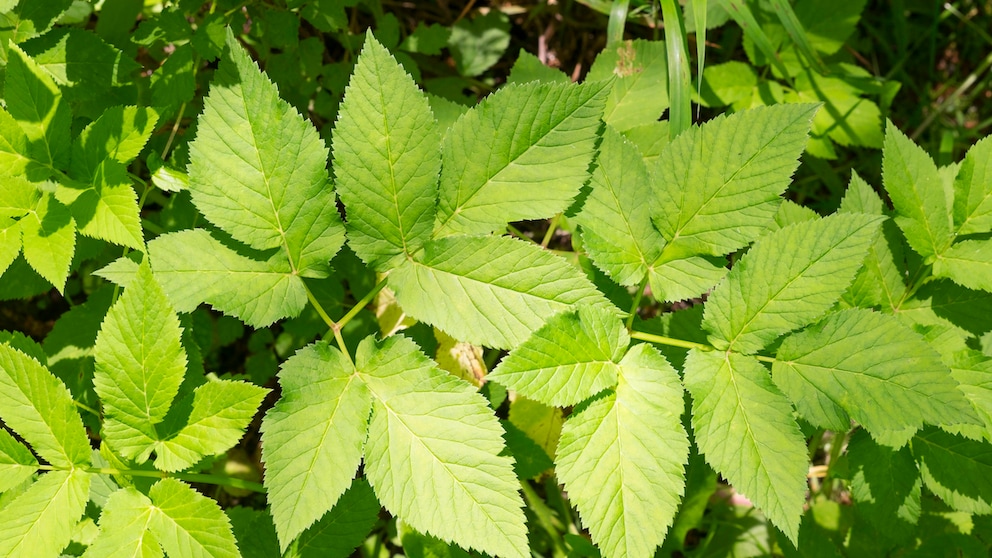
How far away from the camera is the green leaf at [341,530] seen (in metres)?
1.87

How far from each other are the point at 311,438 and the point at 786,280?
1.16 m

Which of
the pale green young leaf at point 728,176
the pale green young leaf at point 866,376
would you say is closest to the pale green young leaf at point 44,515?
the pale green young leaf at point 728,176

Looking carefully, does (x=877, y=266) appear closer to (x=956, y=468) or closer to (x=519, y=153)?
(x=956, y=468)

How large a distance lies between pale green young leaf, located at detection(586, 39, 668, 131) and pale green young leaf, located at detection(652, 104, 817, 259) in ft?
1.82

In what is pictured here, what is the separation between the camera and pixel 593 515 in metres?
1.53

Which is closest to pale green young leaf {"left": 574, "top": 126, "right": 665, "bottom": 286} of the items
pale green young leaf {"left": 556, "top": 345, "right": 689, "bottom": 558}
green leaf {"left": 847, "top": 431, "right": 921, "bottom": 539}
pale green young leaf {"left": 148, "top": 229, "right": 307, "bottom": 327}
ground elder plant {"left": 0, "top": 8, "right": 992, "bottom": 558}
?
ground elder plant {"left": 0, "top": 8, "right": 992, "bottom": 558}

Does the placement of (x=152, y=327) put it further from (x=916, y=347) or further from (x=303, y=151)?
(x=916, y=347)

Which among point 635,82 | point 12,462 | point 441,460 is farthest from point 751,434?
point 12,462

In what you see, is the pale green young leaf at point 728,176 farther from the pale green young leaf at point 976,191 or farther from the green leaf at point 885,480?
the green leaf at point 885,480

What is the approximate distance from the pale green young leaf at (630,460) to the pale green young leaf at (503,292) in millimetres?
228

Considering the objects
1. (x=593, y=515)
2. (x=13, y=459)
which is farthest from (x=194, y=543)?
(x=593, y=515)

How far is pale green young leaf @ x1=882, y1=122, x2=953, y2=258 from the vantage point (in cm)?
189

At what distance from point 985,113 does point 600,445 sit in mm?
3136

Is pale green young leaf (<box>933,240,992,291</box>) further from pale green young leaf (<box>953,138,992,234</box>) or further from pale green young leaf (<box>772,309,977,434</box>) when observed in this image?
pale green young leaf (<box>772,309,977,434</box>)
